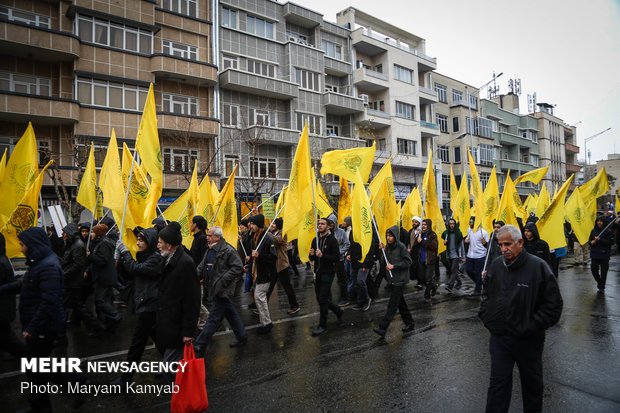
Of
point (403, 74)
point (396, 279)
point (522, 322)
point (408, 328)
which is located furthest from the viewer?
point (403, 74)

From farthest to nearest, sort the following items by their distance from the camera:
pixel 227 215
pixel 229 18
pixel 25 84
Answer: pixel 229 18 < pixel 25 84 < pixel 227 215

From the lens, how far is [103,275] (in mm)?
7137

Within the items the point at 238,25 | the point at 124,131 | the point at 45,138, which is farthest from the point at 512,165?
the point at 45,138

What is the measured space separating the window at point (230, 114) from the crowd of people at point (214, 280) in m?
17.5

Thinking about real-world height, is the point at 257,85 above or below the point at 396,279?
above

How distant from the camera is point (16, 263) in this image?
13.6m

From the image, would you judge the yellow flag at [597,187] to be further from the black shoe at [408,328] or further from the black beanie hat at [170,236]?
the black beanie hat at [170,236]

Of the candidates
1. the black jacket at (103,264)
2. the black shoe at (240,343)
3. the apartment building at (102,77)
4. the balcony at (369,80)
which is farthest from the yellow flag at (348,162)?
the balcony at (369,80)

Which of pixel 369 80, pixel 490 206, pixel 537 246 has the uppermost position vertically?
pixel 369 80

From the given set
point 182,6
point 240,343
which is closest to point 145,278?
point 240,343

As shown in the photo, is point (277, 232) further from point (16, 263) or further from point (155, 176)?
point (16, 263)

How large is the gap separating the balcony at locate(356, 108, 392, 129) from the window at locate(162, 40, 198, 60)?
45.7 feet

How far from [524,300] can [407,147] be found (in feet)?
115

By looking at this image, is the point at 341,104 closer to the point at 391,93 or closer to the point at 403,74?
the point at 391,93
